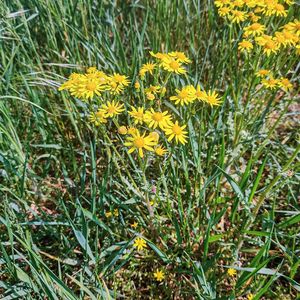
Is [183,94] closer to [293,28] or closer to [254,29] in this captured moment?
[254,29]

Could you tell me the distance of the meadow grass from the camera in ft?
4.25

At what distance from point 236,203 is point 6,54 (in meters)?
1.42

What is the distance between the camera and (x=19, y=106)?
1.85 m

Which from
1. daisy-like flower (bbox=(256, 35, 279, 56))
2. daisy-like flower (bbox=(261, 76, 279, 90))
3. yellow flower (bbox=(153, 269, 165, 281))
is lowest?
yellow flower (bbox=(153, 269, 165, 281))

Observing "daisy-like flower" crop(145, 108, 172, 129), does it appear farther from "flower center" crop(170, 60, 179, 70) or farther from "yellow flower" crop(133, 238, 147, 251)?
"yellow flower" crop(133, 238, 147, 251)

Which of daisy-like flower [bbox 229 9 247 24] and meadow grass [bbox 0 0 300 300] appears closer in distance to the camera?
meadow grass [bbox 0 0 300 300]

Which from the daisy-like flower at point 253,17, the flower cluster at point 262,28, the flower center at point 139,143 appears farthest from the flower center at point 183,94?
the daisy-like flower at point 253,17

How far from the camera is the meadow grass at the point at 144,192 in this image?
130 cm

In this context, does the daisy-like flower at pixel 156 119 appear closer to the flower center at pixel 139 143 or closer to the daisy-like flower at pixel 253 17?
the flower center at pixel 139 143

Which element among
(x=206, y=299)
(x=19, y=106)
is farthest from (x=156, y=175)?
(x=19, y=106)

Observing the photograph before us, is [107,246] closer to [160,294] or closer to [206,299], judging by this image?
[160,294]

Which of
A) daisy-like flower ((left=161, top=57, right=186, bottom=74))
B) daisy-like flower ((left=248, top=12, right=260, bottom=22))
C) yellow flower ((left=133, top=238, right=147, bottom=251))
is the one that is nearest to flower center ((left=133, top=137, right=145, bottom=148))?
daisy-like flower ((left=161, top=57, right=186, bottom=74))

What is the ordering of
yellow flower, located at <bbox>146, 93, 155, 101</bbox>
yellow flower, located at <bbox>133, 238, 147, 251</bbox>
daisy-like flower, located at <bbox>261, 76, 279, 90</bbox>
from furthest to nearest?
daisy-like flower, located at <bbox>261, 76, 279, 90</bbox> → yellow flower, located at <bbox>133, 238, 147, 251</bbox> → yellow flower, located at <bbox>146, 93, 155, 101</bbox>

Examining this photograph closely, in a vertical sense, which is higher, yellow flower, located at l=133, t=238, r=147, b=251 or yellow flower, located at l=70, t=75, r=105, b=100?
yellow flower, located at l=70, t=75, r=105, b=100
